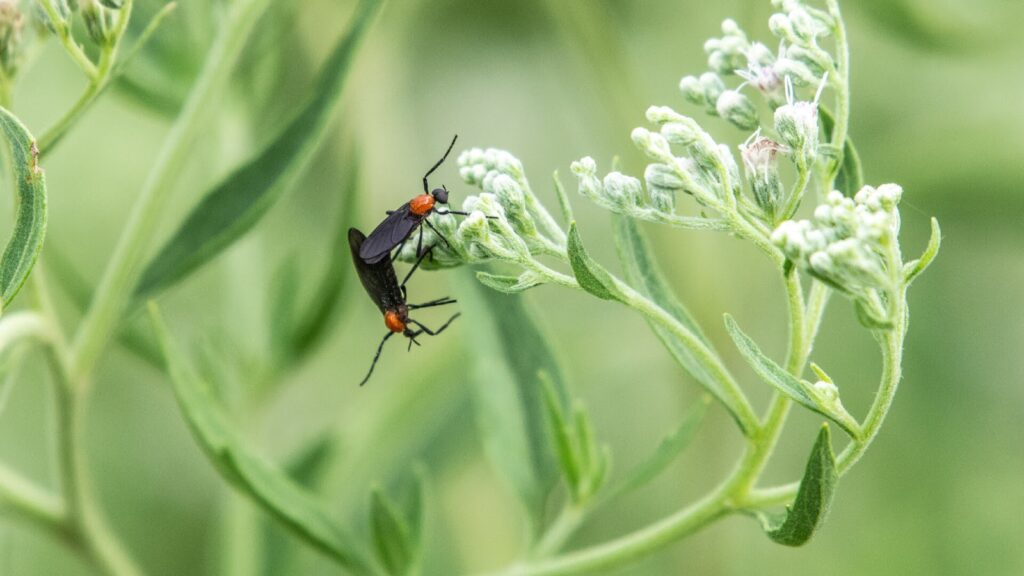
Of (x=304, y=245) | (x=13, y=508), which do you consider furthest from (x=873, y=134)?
(x=13, y=508)

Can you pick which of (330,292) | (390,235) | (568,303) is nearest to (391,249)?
(390,235)

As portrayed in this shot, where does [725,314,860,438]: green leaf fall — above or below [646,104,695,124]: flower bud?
below

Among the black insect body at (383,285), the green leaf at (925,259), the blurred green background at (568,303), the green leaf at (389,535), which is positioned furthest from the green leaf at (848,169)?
the blurred green background at (568,303)

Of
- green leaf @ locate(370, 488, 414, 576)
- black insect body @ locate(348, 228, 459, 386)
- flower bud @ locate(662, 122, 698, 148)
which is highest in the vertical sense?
flower bud @ locate(662, 122, 698, 148)

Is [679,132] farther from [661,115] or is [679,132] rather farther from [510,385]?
[510,385]

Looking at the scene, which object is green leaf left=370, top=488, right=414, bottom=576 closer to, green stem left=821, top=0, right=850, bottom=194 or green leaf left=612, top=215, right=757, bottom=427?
green leaf left=612, top=215, right=757, bottom=427

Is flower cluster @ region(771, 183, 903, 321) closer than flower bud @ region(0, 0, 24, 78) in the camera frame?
Yes

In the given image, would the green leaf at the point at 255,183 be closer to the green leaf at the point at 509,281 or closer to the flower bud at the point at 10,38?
the flower bud at the point at 10,38

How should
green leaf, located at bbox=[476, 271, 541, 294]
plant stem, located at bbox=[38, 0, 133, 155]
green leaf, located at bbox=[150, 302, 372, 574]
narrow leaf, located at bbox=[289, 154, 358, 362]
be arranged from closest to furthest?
1. green leaf, located at bbox=[476, 271, 541, 294]
2. plant stem, located at bbox=[38, 0, 133, 155]
3. green leaf, located at bbox=[150, 302, 372, 574]
4. narrow leaf, located at bbox=[289, 154, 358, 362]

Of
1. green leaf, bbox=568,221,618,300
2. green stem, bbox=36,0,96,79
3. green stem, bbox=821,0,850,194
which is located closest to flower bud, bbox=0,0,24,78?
green stem, bbox=36,0,96,79
